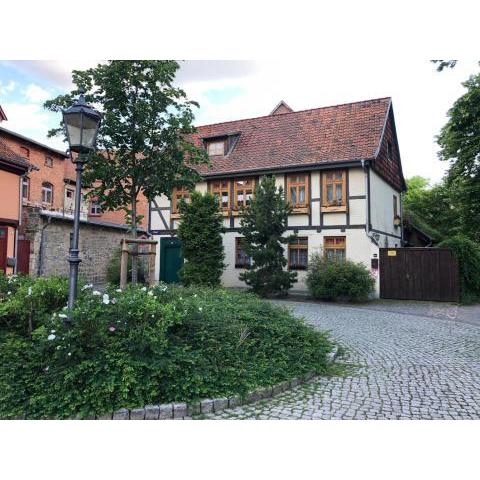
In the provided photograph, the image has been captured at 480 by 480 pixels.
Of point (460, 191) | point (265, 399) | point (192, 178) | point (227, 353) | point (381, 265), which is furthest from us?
point (460, 191)

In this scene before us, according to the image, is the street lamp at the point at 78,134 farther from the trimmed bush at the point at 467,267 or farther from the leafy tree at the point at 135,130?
the trimmed bush at the point at 467,267

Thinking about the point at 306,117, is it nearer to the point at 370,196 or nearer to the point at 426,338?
the point at 370,196

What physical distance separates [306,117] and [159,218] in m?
8.51

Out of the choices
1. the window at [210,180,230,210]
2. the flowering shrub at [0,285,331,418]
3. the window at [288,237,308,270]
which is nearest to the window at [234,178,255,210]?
the window at [210,180,230,210]

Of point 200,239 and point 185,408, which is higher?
point 200,239

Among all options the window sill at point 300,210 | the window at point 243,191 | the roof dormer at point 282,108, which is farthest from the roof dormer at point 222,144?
the roof dormer at point 282,108

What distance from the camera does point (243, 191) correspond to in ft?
57.8

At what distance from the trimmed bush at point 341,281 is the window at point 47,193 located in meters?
22.7

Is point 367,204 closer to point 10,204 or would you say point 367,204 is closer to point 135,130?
point 135,130

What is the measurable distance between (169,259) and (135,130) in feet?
36.1

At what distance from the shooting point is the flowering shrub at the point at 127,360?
12.2ft

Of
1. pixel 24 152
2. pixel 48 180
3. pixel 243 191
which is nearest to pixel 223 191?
pixel 243 191

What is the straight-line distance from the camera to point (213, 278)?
15.1 m

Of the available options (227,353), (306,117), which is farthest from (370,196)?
(227,353)
